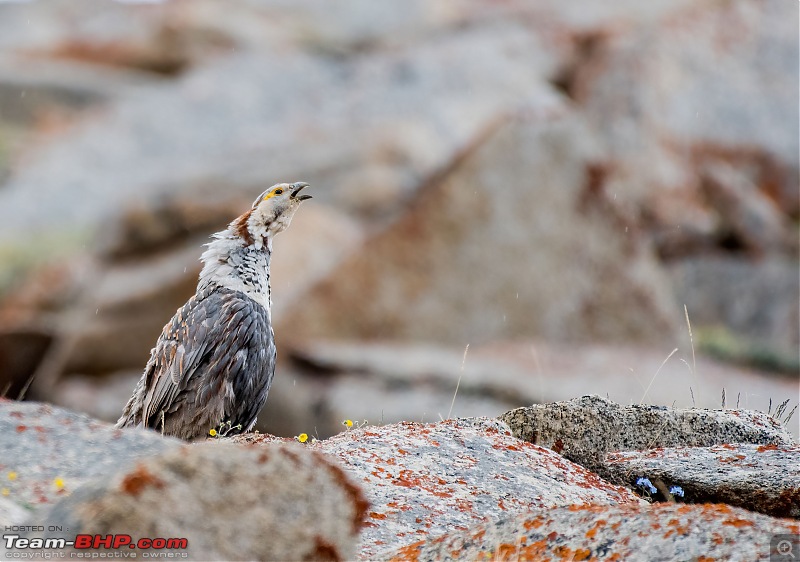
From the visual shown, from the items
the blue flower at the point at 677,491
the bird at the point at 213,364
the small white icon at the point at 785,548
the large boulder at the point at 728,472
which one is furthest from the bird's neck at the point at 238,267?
the small white icon at the point at 785,548

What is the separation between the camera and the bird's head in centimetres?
750

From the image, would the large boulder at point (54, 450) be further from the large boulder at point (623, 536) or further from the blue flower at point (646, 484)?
the blue flower at point (646, 484)

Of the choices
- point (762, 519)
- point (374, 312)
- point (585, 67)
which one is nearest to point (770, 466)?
point (762, 519)

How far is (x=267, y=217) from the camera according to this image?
7.55 meters

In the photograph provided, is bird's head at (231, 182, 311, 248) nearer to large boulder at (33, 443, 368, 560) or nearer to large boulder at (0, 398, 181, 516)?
large boulder at (0, 398, 181, 516)

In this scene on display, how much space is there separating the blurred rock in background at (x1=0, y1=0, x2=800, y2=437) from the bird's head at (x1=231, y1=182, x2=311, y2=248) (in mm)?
4076

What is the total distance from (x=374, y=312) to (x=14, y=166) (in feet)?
55.2

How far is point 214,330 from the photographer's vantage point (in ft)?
22.6

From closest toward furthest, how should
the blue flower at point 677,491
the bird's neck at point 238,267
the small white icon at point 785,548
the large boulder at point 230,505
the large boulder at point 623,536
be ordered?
the large boulder at point 230,505 < the small white icon at point 785,548 < the large boulder at point 623,536 < the blue flower at point 677,491 < the bird's neck at point 238,267

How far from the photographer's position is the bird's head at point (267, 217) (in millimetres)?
7500

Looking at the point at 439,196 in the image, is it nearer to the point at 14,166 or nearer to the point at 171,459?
the point at 171,459

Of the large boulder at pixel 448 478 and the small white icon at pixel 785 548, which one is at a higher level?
the small white icon at pixel 785 548

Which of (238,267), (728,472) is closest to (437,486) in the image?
(728,472)

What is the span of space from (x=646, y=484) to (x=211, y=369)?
2945 mm
